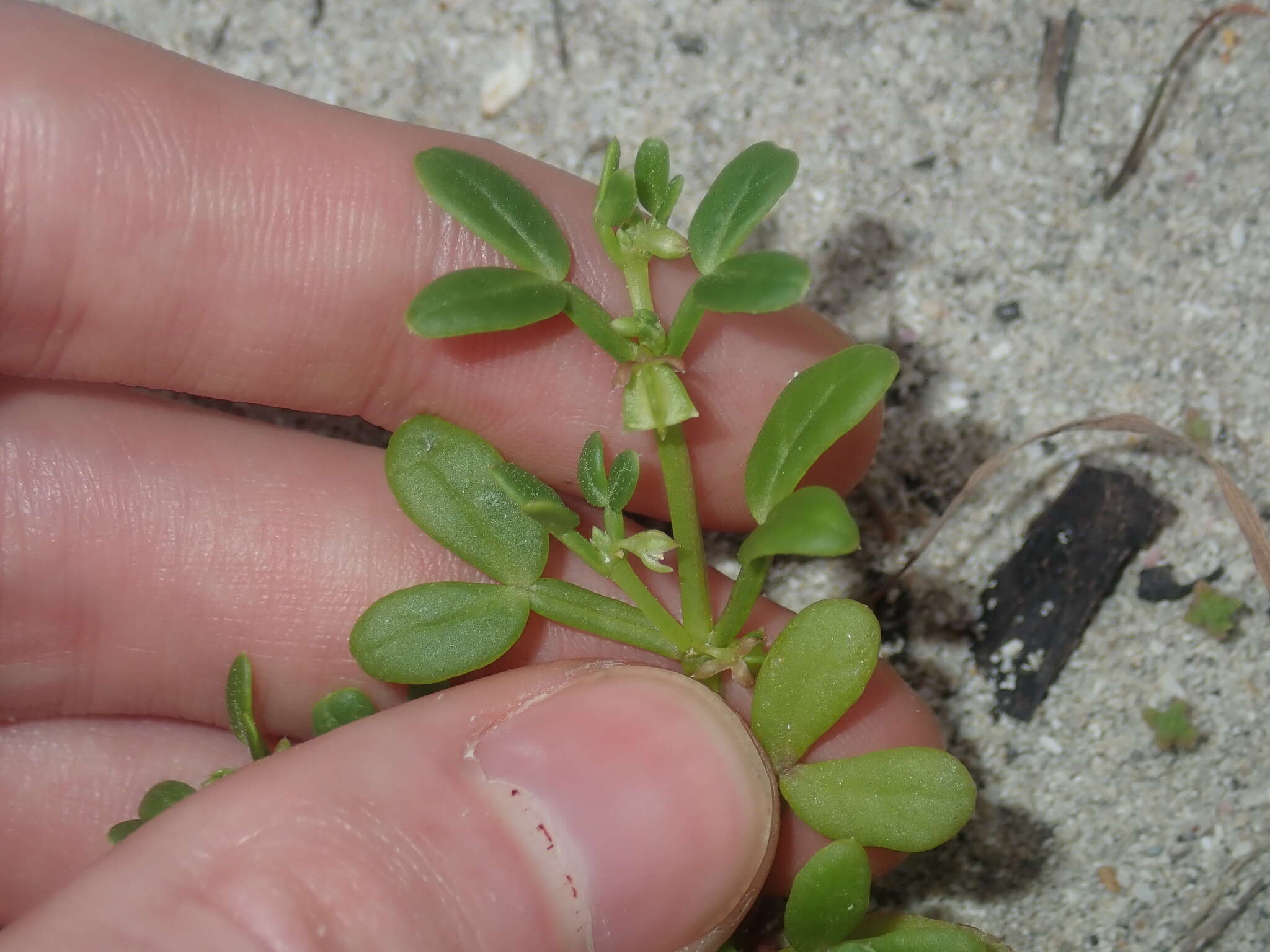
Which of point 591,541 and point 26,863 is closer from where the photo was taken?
point 591,541

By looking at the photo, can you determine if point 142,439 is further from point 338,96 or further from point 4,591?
point 338,96

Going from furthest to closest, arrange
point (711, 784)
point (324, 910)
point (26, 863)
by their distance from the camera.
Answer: point (26, 863), point (711, 784), point (324, 910)

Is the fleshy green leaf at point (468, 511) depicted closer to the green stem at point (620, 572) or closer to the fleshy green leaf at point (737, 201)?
the green stem at point (620, 572)

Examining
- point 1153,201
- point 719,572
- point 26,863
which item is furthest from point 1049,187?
point 26,863

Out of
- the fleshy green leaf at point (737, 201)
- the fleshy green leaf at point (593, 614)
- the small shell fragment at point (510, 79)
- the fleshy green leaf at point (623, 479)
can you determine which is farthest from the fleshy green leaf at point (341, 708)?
the small shell fragment at point (510, 79)

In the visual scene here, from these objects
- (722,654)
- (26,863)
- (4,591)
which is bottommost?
(26,863)

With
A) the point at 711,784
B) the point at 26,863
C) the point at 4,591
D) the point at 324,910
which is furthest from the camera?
the point at 26,863

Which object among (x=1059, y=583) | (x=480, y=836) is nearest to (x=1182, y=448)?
(x=1059, y=583)

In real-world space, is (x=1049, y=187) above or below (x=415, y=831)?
above
